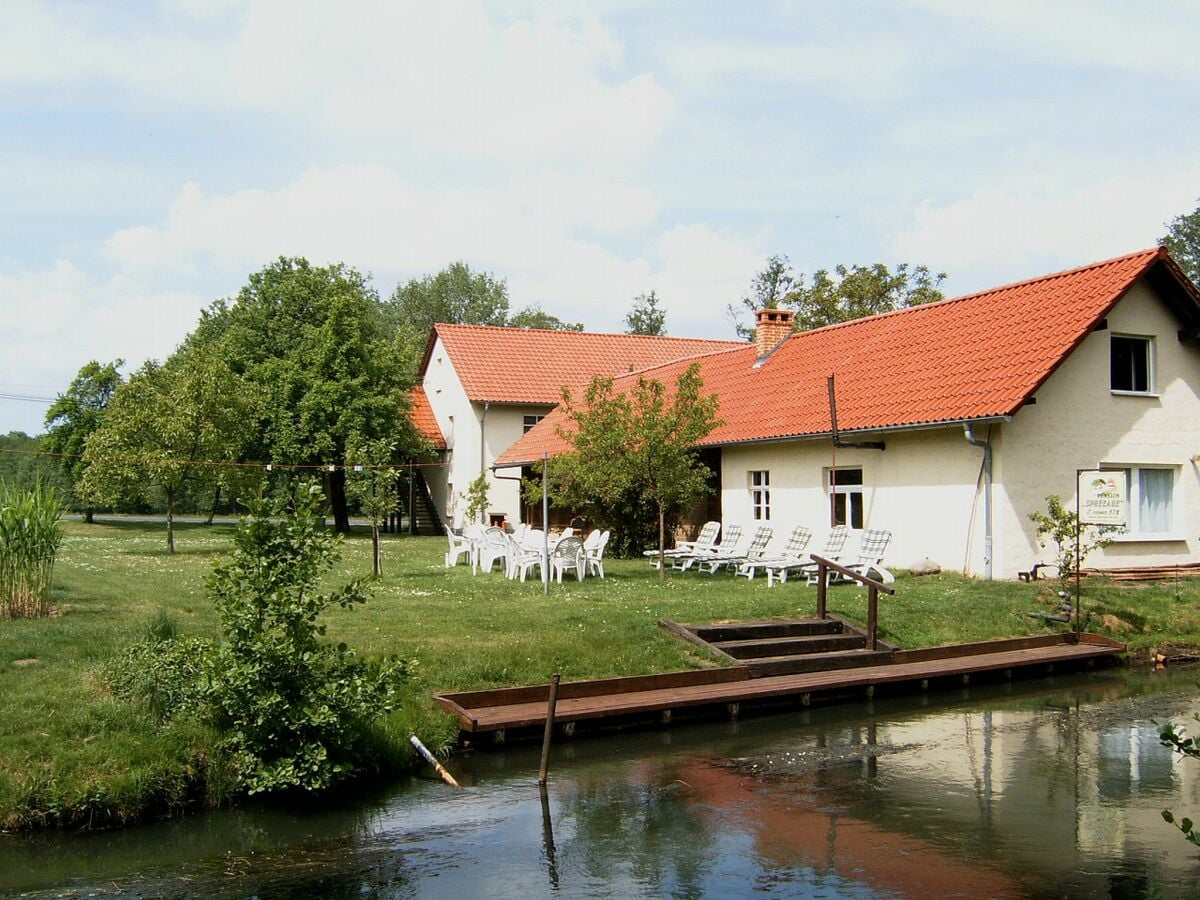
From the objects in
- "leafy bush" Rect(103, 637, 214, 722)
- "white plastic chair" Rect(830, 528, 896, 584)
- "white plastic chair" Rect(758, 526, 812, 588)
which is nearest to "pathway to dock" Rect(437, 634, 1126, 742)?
"leafy bush" Rect(103, 637, 214, 722)

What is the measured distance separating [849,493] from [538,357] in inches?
773

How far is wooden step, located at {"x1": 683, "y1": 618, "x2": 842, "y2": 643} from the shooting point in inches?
565

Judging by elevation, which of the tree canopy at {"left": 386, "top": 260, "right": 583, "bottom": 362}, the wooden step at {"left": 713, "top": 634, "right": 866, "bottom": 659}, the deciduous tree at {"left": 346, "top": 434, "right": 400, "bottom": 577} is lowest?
the wooden step at {"left": 713, "top": 634, "right": 866, "bottom": 659}

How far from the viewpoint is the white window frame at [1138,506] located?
20.0 m

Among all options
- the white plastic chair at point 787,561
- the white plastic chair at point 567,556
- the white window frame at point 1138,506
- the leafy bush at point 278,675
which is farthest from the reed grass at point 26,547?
the white window frame at point 1138,506

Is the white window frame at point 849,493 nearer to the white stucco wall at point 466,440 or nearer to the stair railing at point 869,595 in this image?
the stair railing at point 869,595

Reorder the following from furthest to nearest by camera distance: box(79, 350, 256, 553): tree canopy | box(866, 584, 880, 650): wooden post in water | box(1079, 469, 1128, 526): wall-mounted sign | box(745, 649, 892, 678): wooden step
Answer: box(79, 350, 256, 553): tree canopy, box(1079, 469, 1128, 526): wall-mounted sign, box(866, 584, 880, 650): wooden post in water, box(745, 649, 892, 678): wooden step

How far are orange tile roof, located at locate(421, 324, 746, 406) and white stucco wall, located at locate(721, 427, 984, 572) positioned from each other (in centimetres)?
1484

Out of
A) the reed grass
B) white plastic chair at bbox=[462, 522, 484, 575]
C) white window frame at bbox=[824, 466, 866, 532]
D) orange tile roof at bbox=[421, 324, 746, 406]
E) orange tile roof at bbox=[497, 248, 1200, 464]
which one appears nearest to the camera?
the reed grass

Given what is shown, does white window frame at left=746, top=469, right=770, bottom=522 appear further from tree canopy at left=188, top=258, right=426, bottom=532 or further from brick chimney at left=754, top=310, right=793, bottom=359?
tree canopy at left=188, top=258, right=426, bottom=532

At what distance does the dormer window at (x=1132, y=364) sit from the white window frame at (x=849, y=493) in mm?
4632

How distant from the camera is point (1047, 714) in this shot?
12.7 meters

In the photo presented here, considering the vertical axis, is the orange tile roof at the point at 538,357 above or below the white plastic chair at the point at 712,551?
above

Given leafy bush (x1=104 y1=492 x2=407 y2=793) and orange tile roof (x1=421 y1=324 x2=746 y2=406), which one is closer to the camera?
leafy bush (x1=104 y1=492 x2=407 y2=793)
